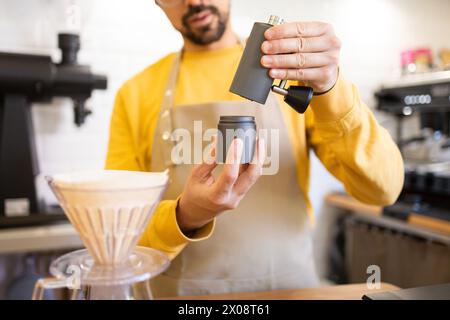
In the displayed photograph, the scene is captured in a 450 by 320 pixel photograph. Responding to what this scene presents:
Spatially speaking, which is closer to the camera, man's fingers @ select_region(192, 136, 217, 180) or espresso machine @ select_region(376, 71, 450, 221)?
man's fingers @ select_region(192, 136, 217, 180)

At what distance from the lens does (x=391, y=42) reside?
503 mm

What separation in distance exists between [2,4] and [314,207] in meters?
0.46

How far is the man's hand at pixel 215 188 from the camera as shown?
351 mm

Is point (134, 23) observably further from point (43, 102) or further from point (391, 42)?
point (391, 42)

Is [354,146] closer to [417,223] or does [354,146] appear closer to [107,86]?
[107,86]

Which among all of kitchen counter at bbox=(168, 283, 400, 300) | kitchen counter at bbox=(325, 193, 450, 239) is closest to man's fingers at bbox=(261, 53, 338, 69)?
kitchen counter at bbox=(168, 283, 400, 300)

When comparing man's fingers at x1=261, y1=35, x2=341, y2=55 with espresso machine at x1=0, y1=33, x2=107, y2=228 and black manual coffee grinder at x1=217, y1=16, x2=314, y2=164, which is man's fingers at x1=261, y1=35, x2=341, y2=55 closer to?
black manual coffee grinder at x1=217, y1=16, x2=314, y2=164

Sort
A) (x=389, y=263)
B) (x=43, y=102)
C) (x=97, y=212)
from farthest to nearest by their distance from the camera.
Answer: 1. (x=389, y=263)
2. (x=43, y=102)
3. (x=97, y=212)

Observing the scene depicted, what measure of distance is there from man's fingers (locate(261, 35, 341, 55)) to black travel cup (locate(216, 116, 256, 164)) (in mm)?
59

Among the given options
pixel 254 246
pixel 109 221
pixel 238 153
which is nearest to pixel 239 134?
pixel 238 153

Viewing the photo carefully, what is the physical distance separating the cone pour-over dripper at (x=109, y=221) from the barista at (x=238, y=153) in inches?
2.5

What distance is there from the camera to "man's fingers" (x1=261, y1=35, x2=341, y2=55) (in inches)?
13.6

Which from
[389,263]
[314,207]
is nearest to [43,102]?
[314,207]

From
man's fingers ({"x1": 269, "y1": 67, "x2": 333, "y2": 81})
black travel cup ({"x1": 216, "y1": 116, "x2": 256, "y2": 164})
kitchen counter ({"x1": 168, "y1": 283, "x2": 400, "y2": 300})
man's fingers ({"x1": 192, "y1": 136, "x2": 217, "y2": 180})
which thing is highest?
man's fingers ({"x1": 269, "y1": 67, "x2": 333, "y2": 81})
